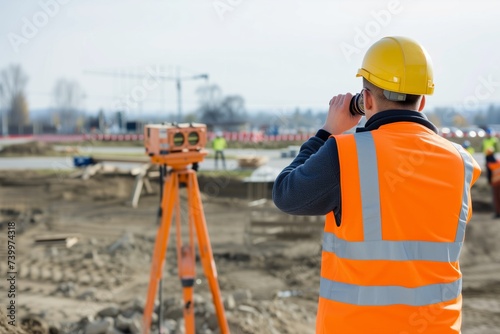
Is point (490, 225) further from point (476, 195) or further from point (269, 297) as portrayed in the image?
point (269, 297)

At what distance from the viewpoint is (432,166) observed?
1.75 metres

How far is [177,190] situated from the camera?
437 centimetres

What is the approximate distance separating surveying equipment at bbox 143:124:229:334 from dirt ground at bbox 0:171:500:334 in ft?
4.64

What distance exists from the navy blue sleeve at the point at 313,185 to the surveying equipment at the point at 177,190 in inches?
97.4

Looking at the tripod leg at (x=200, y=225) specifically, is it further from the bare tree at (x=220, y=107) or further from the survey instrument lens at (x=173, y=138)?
the bare tree at (x=220, y=107)

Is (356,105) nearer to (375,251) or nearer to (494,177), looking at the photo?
(375,251)

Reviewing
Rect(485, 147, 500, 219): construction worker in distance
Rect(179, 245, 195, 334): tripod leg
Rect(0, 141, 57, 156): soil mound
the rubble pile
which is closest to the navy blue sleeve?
Rect(179, 245, 195, 334): tripod leg

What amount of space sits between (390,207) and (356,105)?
0.36 meters

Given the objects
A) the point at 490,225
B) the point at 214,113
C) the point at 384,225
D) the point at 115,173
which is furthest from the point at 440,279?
the point at 214,113

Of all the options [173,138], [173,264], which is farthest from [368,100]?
[173,264]

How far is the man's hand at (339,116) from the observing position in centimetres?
189

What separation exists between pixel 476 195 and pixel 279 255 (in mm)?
6725

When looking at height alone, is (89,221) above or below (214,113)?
below

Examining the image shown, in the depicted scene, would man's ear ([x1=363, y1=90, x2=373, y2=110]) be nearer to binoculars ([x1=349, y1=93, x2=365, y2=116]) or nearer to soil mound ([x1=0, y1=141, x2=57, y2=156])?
binoculars ([x1=349, y1=93, x2=365, y2=116])
